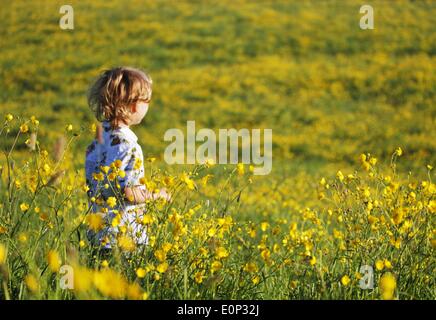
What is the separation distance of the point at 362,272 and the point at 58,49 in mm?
19780

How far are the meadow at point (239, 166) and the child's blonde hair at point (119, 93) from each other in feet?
0.59

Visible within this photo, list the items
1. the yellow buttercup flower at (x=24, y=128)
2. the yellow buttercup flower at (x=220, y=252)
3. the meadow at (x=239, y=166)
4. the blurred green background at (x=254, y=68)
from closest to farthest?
1. the yellow buttercup flower at (x=220, y=252)
2. the meadow at (x=239, y=166)
3. the yellow buttercup flower at (x=24, y=128)
4. the blurred green background at (x=254, y=68)

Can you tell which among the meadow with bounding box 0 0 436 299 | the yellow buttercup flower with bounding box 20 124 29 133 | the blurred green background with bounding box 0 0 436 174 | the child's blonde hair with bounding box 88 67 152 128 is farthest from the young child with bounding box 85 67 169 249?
the blurred green background with bounding box 0 0 436 174

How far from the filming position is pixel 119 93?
10.3ft

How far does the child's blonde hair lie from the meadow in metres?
0.18

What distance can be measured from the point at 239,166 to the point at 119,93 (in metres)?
0.76

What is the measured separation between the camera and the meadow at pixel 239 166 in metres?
2.58

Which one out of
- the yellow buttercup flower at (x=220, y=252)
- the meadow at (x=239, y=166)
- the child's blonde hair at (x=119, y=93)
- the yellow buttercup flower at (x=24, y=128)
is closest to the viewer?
the yellow buttercup flower at (x=220, y=252)

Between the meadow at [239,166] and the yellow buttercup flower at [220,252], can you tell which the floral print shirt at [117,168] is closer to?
the meadow at [239,166]

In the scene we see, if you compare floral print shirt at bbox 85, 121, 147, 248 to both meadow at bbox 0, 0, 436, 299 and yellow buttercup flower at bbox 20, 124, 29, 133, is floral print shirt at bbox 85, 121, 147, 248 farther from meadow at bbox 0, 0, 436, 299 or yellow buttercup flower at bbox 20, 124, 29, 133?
yellow buttercup flower at bbox 20, 124, 29, 133

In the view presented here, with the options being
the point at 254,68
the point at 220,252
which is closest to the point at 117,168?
the point at 220,252

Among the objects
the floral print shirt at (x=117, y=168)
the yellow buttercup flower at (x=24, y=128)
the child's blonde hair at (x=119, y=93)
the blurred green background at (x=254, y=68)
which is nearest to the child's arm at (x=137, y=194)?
the floral print shirt at (x=117, y=168)

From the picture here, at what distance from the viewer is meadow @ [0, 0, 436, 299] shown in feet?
8.46
